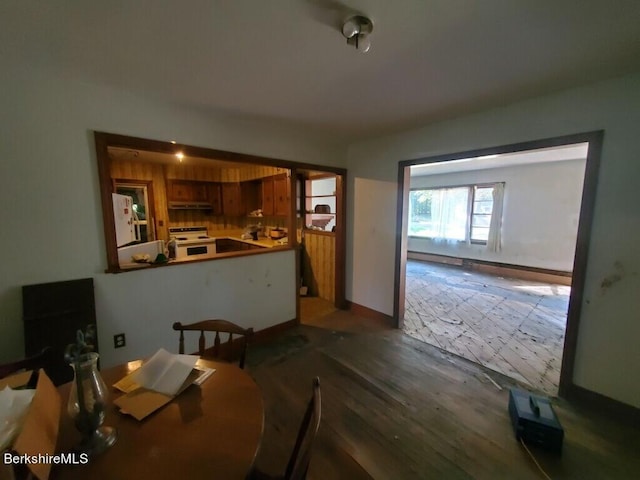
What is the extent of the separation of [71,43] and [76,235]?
1258 mm

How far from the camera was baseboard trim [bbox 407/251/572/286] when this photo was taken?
5312 mm

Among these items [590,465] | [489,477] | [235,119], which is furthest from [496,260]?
[235,119]

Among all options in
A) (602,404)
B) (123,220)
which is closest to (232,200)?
(123,220)

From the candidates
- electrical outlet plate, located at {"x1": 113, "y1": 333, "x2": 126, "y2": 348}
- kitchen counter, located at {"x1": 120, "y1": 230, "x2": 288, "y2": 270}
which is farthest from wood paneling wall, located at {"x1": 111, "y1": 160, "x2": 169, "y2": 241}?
electrical outlet plate, located at {"x1": 113, "y1": 333, "x2": 126, "y2": 348}

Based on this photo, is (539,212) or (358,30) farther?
Result: (539,212)

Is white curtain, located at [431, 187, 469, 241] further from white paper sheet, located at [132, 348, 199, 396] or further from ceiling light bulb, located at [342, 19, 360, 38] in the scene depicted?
white paper sheet, located at [132, 348, 199, 396]

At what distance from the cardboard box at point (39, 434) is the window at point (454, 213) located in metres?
7.38

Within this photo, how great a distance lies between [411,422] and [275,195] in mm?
3755

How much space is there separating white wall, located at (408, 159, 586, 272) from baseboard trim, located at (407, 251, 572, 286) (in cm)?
10

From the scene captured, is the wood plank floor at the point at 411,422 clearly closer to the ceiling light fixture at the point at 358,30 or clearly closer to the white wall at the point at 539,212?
the ceiling light fixture at the point at 358,30

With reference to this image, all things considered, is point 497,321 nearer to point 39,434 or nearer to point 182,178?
point 39,434

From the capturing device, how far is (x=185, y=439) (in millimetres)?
879

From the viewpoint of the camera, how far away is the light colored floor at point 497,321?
2592 millimetres

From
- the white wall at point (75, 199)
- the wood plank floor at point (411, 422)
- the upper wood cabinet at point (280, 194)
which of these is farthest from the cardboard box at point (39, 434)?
the upper wood cabinet at point (280, 194)
